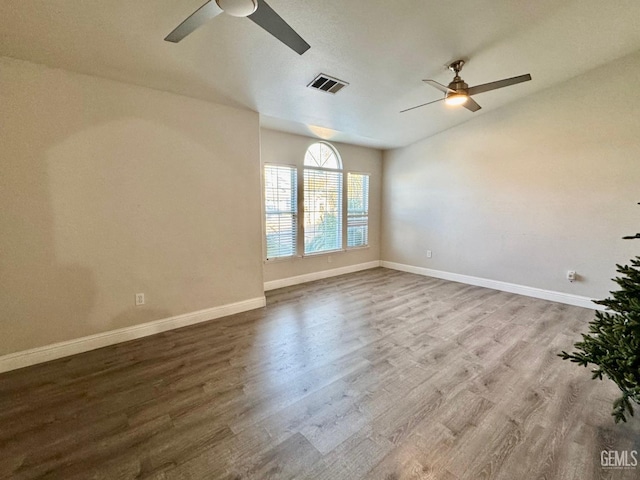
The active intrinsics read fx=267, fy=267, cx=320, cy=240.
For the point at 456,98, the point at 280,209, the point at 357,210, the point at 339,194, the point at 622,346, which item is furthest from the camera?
the point at 357,210

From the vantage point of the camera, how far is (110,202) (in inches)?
105

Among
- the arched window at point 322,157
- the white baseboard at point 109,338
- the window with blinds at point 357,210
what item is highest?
the arched window at point 322,157

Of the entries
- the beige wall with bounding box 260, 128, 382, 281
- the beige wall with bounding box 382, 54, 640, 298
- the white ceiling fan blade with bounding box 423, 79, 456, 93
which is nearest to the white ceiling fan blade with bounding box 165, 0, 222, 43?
the white ceiling fan blade with bounding box 423, 79, 456, 93

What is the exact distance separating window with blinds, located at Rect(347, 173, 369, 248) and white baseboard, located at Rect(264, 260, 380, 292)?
1.56 feet

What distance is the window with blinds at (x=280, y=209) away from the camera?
445 centimetres

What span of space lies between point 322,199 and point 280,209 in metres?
0.96

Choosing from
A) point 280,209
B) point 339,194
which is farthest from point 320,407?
point 339,194

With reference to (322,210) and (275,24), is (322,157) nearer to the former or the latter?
(322,210)

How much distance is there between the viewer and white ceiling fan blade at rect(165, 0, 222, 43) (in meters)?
1.50

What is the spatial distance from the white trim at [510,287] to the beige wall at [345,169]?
38.0 inches

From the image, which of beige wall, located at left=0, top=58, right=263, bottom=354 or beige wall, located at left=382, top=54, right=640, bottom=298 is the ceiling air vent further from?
beige wall, located at left=382, top=54, right=640, bottom=298

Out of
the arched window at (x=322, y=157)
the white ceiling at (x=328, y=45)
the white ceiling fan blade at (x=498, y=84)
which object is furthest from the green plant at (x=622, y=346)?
the arched window at (x=322, y=157)

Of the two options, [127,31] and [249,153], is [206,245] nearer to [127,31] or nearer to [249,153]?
[249,153]

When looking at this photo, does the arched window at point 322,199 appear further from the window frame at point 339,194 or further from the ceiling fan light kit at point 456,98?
the ceiling fan light kit at point 456,98
